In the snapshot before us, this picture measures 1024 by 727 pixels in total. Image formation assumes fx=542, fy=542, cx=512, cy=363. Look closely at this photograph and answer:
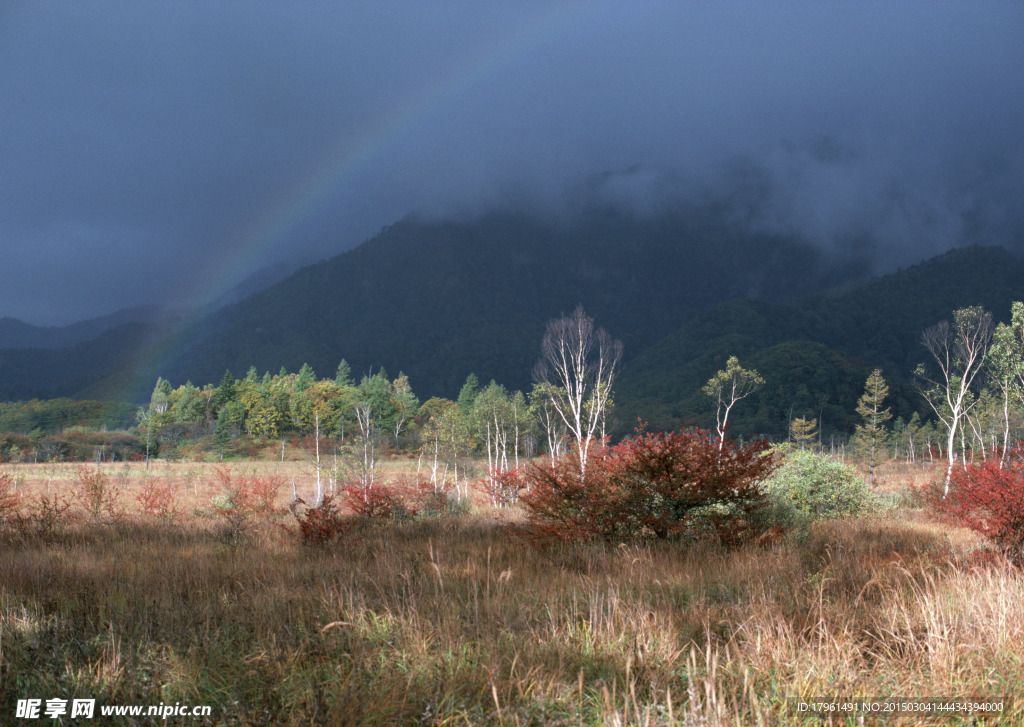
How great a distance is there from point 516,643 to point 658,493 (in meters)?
5.03

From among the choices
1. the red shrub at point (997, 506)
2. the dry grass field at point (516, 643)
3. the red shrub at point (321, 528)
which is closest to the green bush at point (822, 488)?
the red shrub at point (997, 506)

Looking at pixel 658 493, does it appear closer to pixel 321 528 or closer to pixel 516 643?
Answer: pixel 516 643

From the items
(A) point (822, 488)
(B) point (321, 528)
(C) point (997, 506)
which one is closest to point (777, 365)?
(A) point (822, 488)

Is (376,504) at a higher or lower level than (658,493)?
lower

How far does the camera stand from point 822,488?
1316cm

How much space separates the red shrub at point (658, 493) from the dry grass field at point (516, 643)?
5.67ft

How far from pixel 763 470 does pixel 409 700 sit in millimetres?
6695

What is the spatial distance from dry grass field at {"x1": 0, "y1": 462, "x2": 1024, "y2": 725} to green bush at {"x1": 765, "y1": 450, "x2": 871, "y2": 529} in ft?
24.4

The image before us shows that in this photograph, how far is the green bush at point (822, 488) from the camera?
42.2 ft

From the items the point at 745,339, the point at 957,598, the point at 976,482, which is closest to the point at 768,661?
the point at 957,598

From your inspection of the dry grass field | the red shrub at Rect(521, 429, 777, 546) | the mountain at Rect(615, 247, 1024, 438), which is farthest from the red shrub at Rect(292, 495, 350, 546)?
the mountain at Rect(615, 247, 1024, 438)

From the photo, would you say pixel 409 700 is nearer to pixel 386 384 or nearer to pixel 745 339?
pixel 386 384

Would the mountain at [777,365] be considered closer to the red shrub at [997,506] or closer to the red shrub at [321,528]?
the red shrub at [997,506]

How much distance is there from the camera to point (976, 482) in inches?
343
